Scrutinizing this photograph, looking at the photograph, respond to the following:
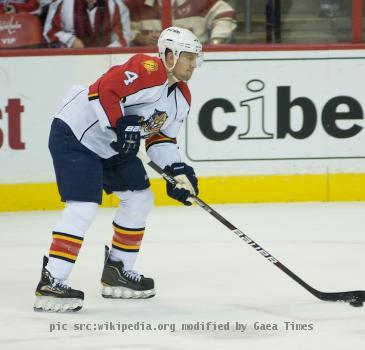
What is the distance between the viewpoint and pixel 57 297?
15.2 feet

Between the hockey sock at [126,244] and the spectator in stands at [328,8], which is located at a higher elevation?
the spectator in stands at [328,8]

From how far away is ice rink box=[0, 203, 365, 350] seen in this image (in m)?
4.25

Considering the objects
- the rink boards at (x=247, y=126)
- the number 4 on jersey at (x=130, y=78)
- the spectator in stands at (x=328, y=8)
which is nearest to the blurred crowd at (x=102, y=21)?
the rink boards at (x=247, y=126)

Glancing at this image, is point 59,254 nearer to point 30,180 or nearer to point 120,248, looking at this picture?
point 120,248

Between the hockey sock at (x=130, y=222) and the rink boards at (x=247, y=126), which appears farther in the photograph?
the rink boards at (x=247, y=126)

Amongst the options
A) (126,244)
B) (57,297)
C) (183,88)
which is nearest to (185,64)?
(183,88)

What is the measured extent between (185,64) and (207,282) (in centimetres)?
102

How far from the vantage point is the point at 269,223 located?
6648 millimetres

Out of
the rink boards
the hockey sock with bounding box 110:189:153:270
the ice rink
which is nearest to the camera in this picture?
the ice rink

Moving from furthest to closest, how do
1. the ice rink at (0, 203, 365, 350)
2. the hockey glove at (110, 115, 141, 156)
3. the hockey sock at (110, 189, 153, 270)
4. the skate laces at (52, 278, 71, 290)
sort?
the hockey sock at (110, 189, 153, 270) < the skate laces at (52, 278, 71, 290) < the hockey glove at (110, 115, 141, 156) < the ice rink at (0, 203, 365, 350)

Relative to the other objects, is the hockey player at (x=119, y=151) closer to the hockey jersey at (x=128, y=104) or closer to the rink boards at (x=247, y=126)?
the hockey jersey at (x=128, y=104)

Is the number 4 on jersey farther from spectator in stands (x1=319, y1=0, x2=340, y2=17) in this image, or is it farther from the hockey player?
spectator in stands (x1=319, y1=0, x2=340, y2=17)

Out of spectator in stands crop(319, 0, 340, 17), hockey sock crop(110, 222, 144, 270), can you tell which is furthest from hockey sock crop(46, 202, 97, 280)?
spectator in stands crop(319, 0, 340, 17)

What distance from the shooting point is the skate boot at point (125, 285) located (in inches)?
195
